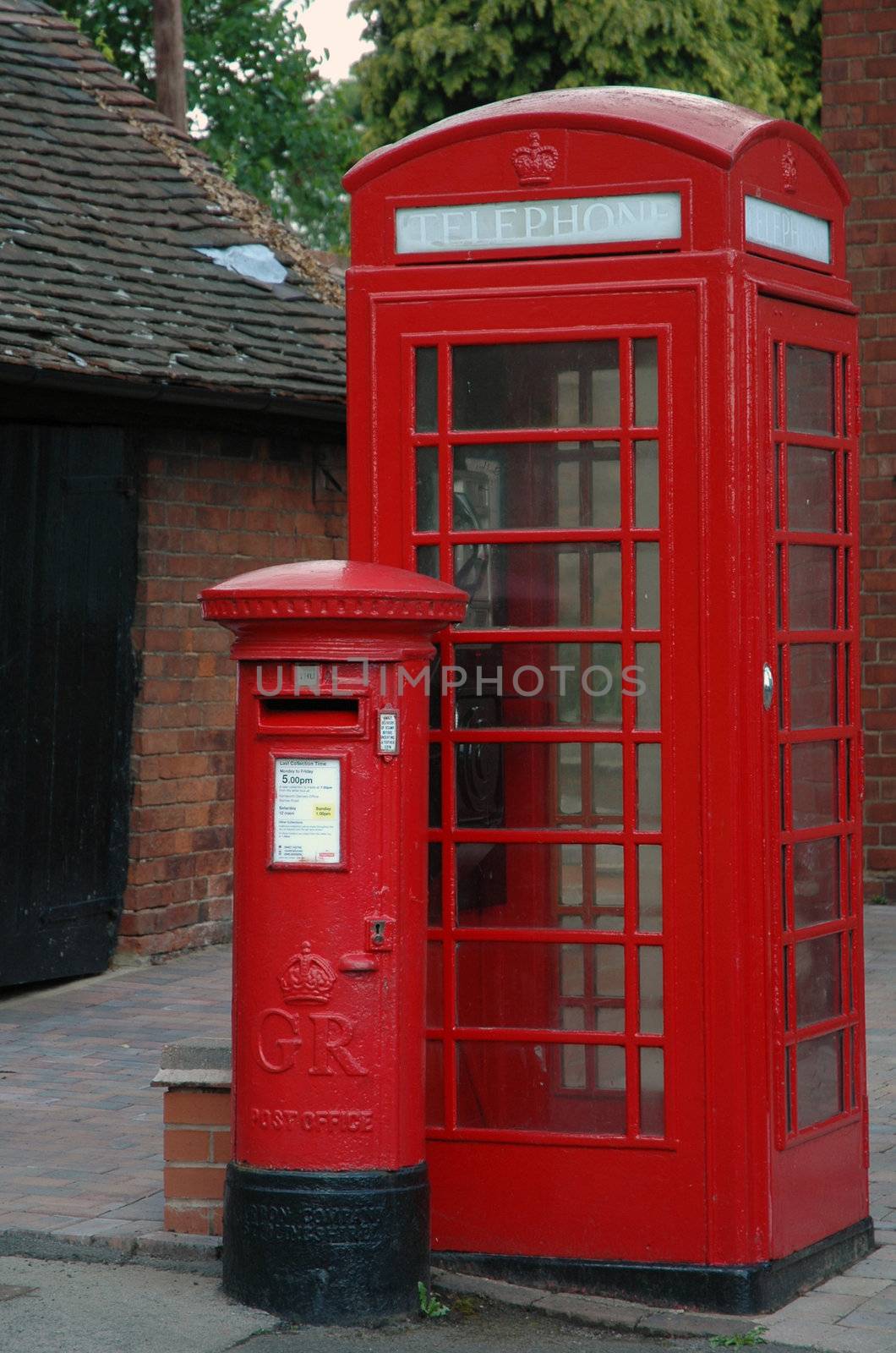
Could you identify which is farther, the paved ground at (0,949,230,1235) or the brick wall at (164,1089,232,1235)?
the paved ground at (0,949,230,1235)

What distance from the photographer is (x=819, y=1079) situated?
196 inches

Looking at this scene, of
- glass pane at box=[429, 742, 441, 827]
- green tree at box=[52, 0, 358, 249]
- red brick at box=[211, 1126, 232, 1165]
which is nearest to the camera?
glass pane at box=[429, 742, 441, 827]

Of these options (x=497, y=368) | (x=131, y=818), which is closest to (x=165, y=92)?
(x=131, y=818)

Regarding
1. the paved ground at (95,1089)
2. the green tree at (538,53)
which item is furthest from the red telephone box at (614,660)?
the green tree at (538,53)

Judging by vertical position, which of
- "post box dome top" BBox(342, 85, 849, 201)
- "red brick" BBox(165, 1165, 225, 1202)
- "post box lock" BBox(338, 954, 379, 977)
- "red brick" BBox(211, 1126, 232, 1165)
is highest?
"post box dome top" BBox(342, 85, 849, 201)

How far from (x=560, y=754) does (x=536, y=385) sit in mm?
926

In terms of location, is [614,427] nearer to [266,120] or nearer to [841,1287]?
[841,1287]

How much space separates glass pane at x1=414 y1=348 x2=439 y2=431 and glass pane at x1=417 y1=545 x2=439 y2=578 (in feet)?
0.99

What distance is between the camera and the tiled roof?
8945mm

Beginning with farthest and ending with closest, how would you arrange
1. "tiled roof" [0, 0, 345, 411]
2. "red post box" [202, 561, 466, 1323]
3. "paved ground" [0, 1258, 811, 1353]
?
"tiled roof" [0, 0, 345, 411] → "red post box" [202, 561, 466, 1323] → "paved ground" [0, 1258, 811, 1353]

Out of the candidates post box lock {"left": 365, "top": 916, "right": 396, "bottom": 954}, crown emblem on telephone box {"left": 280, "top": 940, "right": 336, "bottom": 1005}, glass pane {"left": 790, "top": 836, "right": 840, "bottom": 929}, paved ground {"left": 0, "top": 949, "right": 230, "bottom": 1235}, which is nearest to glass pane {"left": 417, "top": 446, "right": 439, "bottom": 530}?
post box lock {"left": 365, "top": 916, "right": 396, "bottom": 954}

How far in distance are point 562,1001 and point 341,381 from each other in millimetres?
5967

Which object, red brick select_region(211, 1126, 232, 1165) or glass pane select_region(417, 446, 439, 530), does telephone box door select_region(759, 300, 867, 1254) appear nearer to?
glass pane select_region(417, 446, 439, 530)

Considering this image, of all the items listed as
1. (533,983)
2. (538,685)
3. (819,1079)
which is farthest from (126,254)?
(819,1079)
